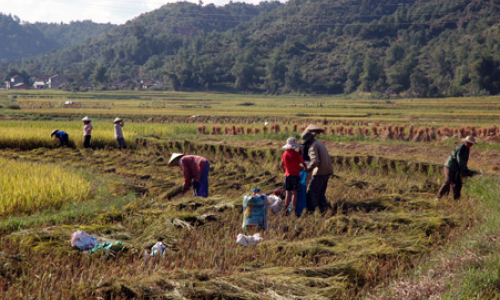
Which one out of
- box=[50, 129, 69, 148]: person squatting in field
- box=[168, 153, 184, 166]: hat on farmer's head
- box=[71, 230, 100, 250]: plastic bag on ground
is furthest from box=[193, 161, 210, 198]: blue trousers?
box=[50, 129, 69, 148]: person squatting in field

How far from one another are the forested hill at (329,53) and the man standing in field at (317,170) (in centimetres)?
5550

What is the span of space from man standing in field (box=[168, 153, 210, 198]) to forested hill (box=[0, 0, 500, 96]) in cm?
5596

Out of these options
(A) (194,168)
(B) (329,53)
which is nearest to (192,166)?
(A) (194,168)

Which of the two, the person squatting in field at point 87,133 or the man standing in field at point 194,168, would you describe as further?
the person squatting in field at point 87,133

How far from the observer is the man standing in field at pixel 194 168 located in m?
7.03

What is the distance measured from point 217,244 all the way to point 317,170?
2.16 metres

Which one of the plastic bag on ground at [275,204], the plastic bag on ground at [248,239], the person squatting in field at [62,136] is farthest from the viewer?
the person squatting in field at [62,136]

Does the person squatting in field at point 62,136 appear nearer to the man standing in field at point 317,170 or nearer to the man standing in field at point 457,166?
the man standing in field at point 317,170

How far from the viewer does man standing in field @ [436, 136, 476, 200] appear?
7.43 m

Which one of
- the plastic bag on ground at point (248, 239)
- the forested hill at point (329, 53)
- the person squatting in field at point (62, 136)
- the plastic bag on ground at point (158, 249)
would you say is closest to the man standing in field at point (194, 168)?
the plastic bag on ground at point (248, 239)

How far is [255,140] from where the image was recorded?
17.3 m

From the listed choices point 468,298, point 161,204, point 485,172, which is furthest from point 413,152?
point 468,298

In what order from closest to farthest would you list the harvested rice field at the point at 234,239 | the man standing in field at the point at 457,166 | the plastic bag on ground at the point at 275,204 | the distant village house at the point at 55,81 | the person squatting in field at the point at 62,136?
1. the harvested rice field at the point at 234,239
2. the plastic bag on ground at the point at 275,204
3. the man standing in field at the point at 457,166
4. the person squatting in field at the point at 62,136
5. the distant village house at the point at 55,81

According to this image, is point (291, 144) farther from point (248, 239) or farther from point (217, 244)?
point (217, 244)
